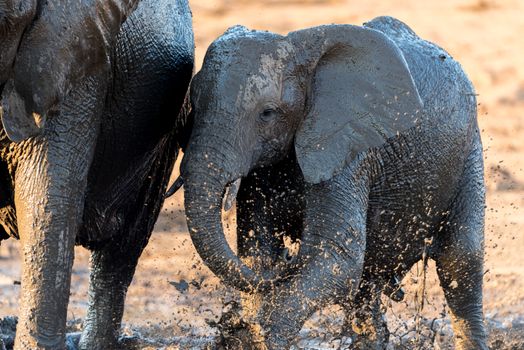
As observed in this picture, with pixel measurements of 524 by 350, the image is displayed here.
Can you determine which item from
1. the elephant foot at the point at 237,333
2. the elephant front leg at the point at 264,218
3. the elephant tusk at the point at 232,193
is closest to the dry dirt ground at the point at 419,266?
the elephant foot at the point at 237,333

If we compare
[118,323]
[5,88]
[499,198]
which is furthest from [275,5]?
[5,88]

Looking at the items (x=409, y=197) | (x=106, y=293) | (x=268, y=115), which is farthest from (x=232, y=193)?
(x=106, y=293)

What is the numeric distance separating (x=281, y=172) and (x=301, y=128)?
0.27m

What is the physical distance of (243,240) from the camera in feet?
21.6

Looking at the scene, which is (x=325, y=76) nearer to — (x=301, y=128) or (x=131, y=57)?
(x=301, y=128)

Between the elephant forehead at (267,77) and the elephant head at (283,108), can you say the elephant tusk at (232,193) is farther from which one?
the elephant forehead at (267,77)

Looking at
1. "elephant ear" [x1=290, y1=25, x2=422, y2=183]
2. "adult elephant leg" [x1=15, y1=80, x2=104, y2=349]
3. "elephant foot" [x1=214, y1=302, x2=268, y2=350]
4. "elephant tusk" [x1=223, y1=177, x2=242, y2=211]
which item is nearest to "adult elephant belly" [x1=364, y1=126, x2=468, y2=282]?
"elephant ear" [x1=290, y1=25, x2=422, y2=183]

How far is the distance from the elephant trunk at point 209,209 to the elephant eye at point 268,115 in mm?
276

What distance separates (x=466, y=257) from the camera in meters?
7.05

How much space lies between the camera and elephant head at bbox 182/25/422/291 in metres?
6.09

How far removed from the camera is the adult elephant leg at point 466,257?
7055 millimetres

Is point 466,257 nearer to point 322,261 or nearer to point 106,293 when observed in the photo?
point 322,261

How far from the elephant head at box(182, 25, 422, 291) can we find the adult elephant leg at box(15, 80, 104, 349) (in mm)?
480

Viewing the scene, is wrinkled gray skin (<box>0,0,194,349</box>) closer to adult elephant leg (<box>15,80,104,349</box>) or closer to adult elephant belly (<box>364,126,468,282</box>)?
adult elephant leg (<box>15,80,104,349</box>)
